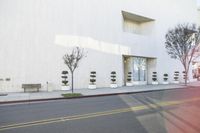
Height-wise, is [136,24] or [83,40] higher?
[136,24]

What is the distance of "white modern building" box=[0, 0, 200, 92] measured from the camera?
19781 mm

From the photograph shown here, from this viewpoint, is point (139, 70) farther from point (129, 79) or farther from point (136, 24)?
point (136, 24)

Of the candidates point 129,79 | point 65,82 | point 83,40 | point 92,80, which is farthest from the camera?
point 129,79

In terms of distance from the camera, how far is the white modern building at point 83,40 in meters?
19.8

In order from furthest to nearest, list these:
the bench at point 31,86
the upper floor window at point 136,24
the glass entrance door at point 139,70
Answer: the upper floor window at point 136,24 → the glass entrance door at point 139,70 → the bench at point 31,86

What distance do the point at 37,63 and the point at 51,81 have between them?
79.4 inches

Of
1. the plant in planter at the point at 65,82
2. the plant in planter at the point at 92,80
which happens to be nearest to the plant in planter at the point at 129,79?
the plant in planter at the point at 92,80

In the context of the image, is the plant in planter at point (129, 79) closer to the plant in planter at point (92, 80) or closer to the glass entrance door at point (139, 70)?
the glass entrance door at point (139, 70)

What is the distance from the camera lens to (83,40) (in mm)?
23344

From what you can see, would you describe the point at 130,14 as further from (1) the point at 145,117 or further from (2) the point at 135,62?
(1) the point at 145,117

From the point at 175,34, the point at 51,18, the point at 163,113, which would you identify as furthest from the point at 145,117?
the point at 175,34

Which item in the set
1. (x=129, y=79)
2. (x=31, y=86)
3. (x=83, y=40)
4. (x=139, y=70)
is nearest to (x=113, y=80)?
(x=129, y=79)

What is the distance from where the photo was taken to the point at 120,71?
26312mm

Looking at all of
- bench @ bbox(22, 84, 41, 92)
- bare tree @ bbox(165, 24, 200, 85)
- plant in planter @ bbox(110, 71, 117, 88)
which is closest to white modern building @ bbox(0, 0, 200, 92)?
bench @ bbox(22, 84, 41, 92)
